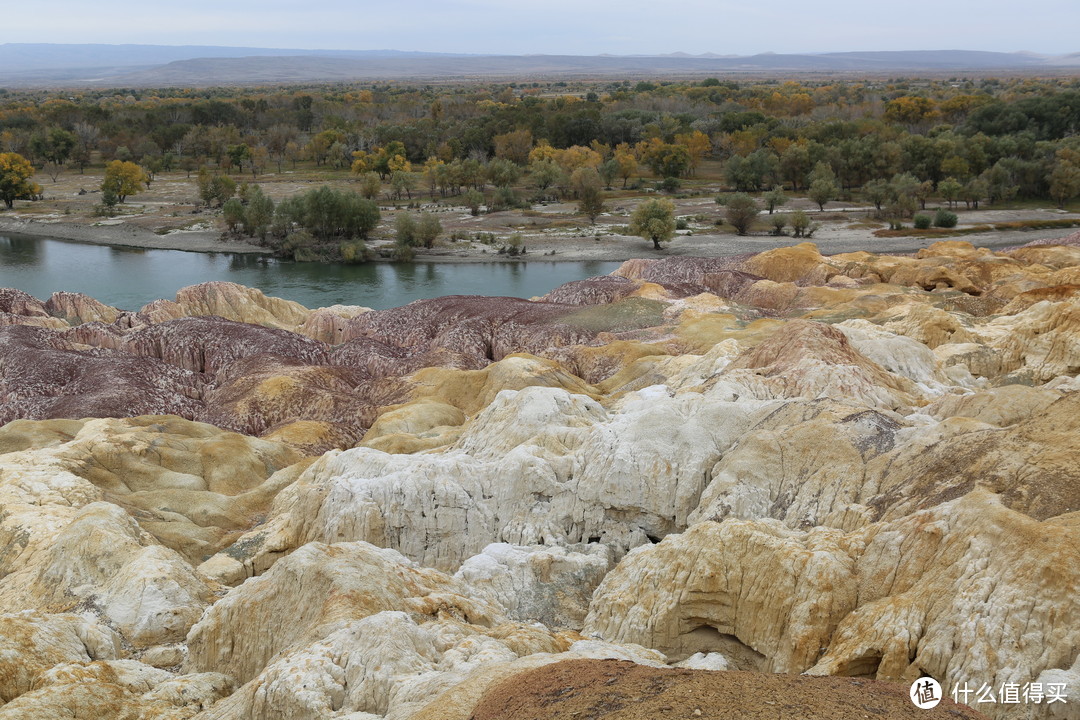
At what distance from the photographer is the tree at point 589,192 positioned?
109562mm

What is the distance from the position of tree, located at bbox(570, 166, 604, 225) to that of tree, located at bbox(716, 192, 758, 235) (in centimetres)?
1587

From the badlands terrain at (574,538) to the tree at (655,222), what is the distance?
2083 inches

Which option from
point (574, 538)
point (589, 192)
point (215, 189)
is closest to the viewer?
point (574, 538)

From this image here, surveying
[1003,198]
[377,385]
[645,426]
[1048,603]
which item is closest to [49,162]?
[377,385]

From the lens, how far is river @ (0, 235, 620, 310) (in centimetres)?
8138

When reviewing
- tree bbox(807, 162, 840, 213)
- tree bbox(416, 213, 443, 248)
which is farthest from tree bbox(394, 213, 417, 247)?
tree bbox(807, 162, 840, 213)

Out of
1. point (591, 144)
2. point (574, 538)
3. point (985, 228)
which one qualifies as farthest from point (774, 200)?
point (574, 538)

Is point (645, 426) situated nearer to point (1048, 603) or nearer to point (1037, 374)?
point (1048, 603)

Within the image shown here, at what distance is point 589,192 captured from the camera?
360ft

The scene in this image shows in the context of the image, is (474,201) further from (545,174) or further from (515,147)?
(515,147)

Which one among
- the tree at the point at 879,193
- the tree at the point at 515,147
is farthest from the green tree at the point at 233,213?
the tree at the point at 879,193

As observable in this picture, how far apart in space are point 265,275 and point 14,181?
52.8 meters

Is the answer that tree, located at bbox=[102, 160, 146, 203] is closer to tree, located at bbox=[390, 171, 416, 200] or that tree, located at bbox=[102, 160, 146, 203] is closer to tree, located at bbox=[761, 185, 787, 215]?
tree, located at bbox=[390, 171, 416, 200]

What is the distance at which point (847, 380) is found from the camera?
92.6 feet
